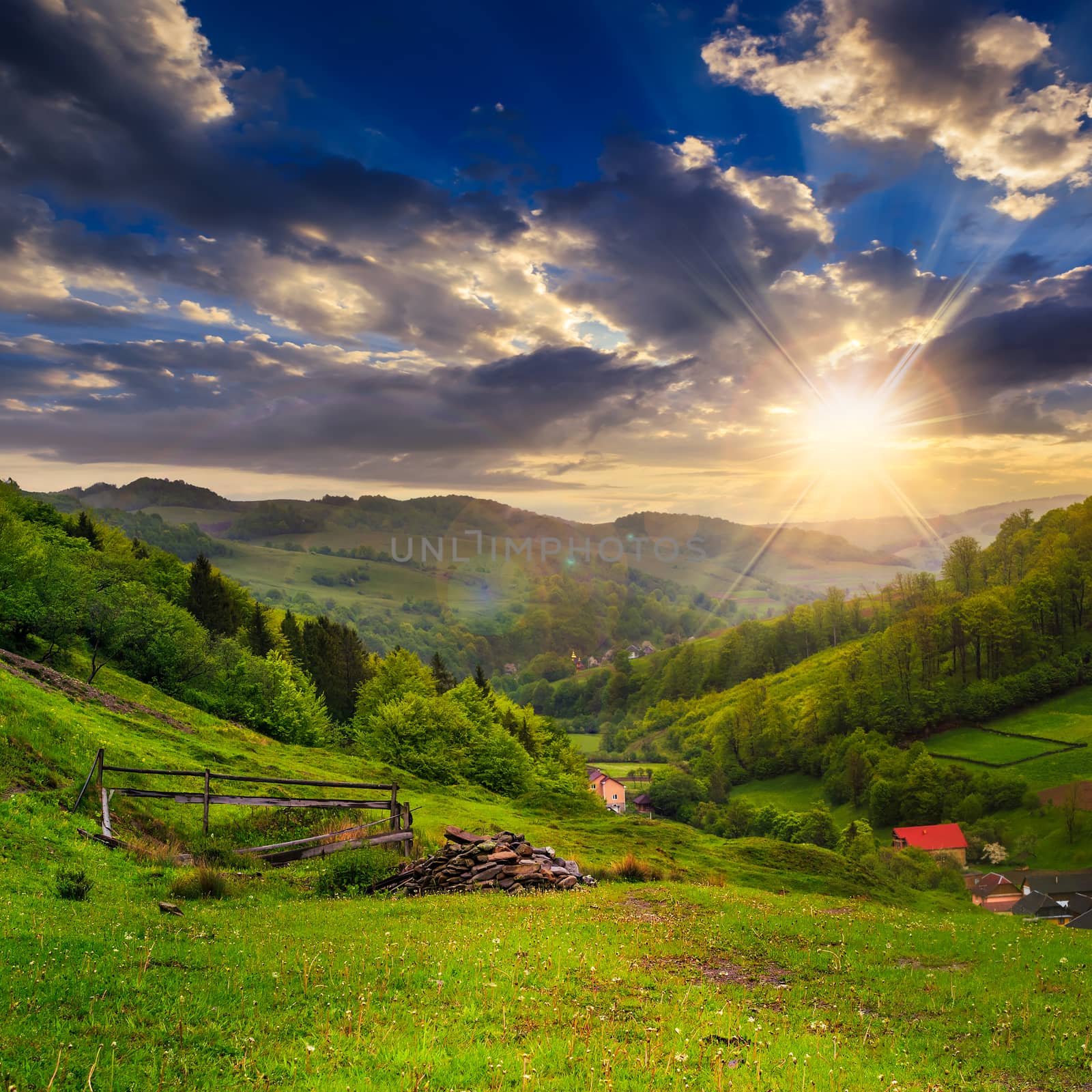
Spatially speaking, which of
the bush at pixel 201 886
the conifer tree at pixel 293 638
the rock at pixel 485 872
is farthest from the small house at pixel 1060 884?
the bush at pixel 201 886

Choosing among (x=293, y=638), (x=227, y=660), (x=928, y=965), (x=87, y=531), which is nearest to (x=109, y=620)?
(x=227, y=660)

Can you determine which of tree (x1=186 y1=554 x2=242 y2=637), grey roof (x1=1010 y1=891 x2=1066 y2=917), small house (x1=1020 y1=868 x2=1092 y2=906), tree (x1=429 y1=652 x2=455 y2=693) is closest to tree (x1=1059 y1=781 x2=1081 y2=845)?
small house (x1=1020 y1=868 x2=1092 y2=906)

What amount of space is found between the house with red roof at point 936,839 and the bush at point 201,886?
13740 cm

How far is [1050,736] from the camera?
6348 inches

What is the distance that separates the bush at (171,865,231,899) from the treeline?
39.4 m

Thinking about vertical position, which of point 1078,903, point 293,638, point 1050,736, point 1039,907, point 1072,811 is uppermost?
point 293,638

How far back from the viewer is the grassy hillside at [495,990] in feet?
23.3

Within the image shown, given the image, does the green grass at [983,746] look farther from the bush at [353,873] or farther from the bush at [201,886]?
the bush at [201,886]

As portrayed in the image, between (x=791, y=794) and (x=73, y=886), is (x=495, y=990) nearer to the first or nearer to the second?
(x=73, y=886)

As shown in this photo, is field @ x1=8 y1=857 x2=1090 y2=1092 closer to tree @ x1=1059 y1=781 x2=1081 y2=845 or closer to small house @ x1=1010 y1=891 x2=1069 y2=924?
small house @ x1=1010 y1=891 x2=1069 y2=924

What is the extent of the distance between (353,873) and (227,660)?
169 feet

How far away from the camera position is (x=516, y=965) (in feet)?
36.6

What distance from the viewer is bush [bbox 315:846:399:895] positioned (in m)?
19.7

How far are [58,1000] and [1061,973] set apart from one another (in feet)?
49.1
